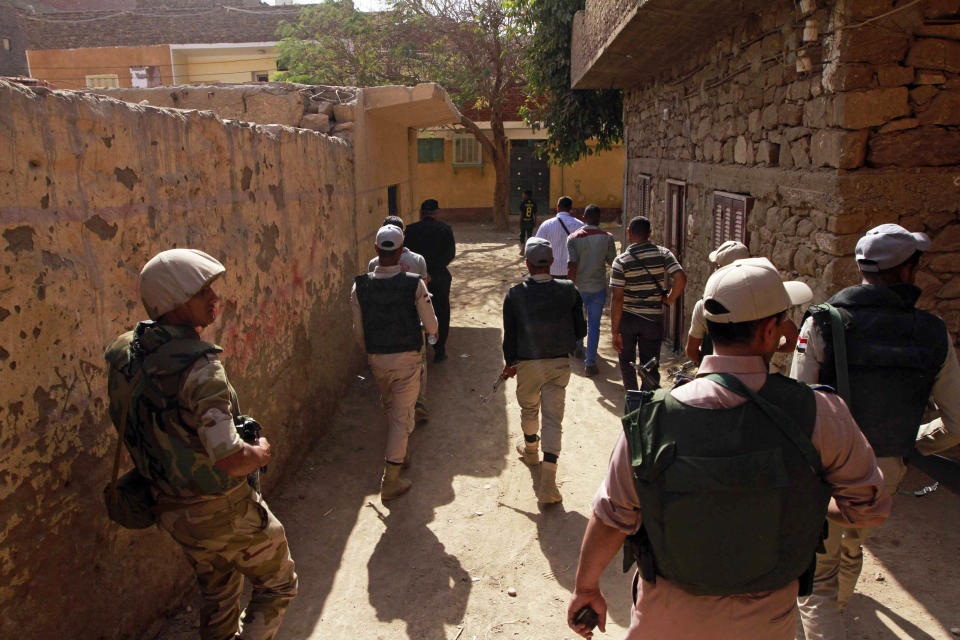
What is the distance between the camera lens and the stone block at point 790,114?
184 inches

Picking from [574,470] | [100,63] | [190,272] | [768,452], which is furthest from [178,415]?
[100,63]

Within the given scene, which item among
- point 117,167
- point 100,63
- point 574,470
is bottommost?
point 574,470

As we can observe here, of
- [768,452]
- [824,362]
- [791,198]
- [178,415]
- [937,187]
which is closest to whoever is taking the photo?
[768,452]

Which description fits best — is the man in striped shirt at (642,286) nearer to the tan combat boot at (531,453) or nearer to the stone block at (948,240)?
the tan combat boot at (531,453)

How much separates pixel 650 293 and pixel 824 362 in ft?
9.98

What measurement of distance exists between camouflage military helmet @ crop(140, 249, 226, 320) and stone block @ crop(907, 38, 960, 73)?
13.3 ft

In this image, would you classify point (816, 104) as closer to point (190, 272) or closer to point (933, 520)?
point (933, 520)

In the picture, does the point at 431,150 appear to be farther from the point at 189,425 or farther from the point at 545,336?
the point at 189,425

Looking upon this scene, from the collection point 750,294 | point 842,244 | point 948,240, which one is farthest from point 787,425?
point 948,240

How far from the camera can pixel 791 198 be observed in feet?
15.7

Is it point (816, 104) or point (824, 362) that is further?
point (816, 104)

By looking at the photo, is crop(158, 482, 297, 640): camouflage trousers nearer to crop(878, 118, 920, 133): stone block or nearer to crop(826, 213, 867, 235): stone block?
crop(826, 213, 867, 235): stone block

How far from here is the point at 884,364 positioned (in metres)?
2.72

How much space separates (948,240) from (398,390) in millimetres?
3588
